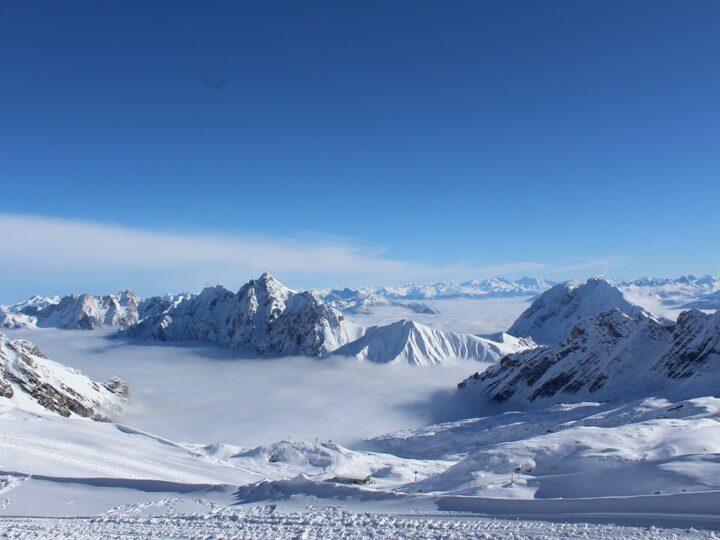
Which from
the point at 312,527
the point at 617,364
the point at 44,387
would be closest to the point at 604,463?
the point at 312,527

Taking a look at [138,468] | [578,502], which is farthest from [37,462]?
[578,502]

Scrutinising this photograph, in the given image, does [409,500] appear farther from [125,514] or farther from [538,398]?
[538,398]

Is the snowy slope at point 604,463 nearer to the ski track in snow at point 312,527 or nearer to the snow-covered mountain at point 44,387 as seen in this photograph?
the ski track in snow at point 312,527

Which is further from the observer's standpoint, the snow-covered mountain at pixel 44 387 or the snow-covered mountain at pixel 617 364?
the snow-covered mountain at pixel 617 364

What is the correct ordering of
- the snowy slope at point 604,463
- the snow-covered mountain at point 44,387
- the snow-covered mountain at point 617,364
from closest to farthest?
the snowy slope at point 604,463, the snow-covered mountain at point 44,387, the snow-covered mountain at point 617,364

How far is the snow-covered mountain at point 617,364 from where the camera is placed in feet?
397

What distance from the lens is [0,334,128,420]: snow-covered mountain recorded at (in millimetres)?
100631

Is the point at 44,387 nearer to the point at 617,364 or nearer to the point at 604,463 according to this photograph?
the point at 604,463

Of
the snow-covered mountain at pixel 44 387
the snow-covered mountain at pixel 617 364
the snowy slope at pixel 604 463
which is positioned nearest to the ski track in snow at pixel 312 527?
the snowy slope at pixel 604 463

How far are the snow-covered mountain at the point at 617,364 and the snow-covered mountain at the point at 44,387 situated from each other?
119435 mm

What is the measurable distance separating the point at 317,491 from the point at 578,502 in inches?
578

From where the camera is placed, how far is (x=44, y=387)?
10931cm

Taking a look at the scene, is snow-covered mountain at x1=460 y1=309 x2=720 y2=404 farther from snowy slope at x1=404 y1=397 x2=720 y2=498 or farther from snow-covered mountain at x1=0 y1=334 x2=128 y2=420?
snow-covered mountain at x1=0 y1=334 x2=128 y2=420

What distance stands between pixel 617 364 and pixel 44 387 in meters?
145
